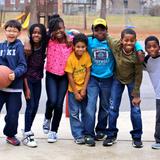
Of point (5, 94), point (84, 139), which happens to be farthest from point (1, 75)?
point (84, 139)

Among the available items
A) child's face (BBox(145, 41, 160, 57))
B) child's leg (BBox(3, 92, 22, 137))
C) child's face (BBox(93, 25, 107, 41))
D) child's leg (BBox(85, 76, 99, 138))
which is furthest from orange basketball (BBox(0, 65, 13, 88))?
child's face (BBox(145, 41, 160, 57))

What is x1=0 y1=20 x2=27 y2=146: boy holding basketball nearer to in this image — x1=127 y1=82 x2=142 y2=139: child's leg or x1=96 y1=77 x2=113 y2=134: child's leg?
x1=96 y1=77 x2=113 y2=134: child's leg

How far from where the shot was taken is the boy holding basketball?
567 centimetres

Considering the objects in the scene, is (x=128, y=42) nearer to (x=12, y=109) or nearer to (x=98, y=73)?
(x=98, y=73)

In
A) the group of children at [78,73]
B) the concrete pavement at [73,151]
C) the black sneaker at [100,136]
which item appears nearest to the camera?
the concrete pavement at [73,151]

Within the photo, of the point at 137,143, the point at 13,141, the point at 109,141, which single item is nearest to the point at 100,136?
the point at 109,141

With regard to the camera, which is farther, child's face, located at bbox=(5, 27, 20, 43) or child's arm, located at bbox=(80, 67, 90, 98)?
child's arm, located at bbox=(80, 67, 90, 98)

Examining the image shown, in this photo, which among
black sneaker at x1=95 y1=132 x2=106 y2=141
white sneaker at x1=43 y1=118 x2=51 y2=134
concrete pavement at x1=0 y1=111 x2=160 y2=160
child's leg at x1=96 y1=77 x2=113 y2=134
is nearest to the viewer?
concrete pavement at x1=0 y1=111 x2=160 y2=160

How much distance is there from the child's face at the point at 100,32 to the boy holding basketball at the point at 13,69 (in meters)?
0.93

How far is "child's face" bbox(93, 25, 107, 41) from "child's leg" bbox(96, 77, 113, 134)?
20.8 inches

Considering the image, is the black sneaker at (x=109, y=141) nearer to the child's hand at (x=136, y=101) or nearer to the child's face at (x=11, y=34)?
the child's hand at (x=136, y=101)

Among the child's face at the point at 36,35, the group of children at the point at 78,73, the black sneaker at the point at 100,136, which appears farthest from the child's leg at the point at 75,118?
the child's face at the point at 36,35

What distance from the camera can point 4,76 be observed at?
217 inches

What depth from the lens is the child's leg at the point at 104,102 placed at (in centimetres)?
595
